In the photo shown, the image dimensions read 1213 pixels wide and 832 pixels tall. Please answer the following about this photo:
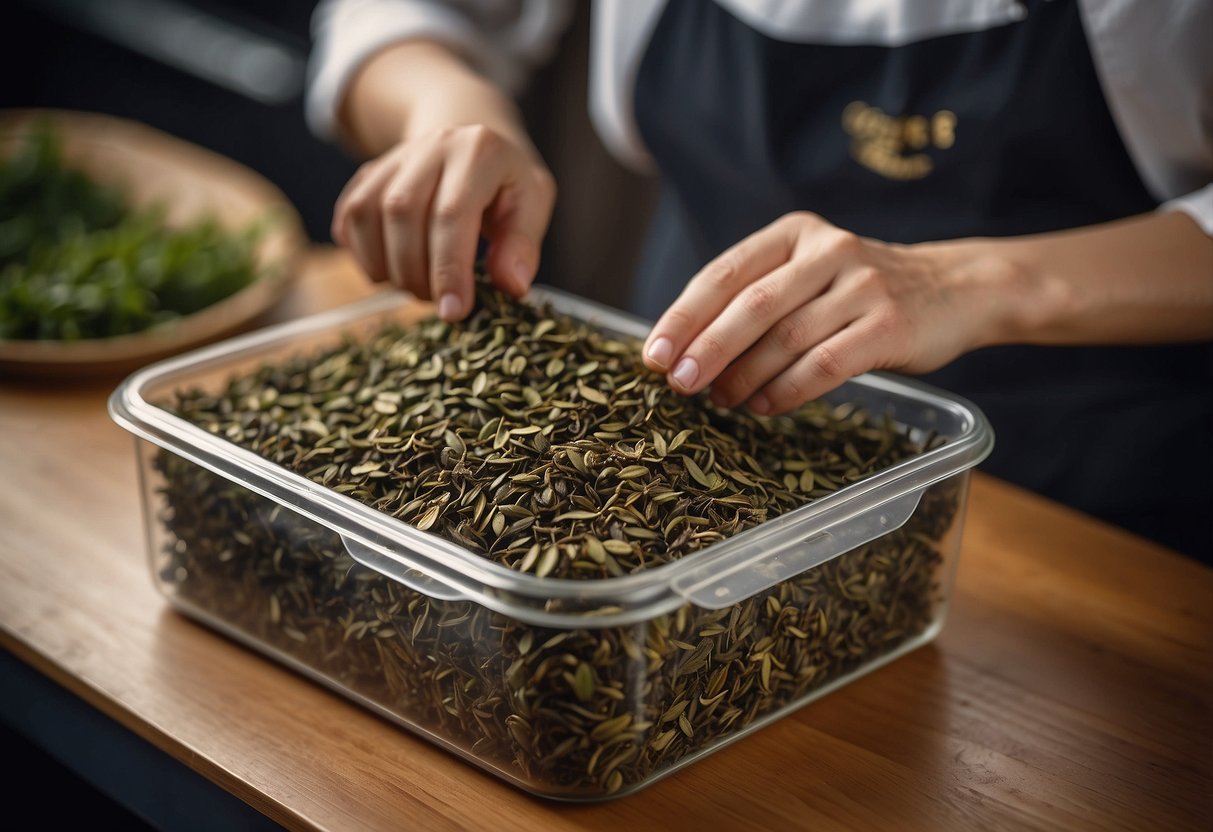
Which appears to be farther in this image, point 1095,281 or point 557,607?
point 1095,281

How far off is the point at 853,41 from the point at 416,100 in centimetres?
46

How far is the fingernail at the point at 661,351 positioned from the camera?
2.68 ft

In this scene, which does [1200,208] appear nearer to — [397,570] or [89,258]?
[397,570]

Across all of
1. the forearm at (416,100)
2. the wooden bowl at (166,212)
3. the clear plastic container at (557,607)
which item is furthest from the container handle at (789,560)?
the wooden bowl at (166,212)

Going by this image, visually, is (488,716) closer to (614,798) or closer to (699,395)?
(614,798)

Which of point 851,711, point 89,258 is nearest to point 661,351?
point 851,711

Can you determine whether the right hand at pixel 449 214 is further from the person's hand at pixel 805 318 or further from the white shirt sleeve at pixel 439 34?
the white shirt sleeve at pixel 439 34

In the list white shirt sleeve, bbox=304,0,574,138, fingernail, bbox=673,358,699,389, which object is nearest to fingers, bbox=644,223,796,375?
fingernail, bbox=673,358,699,389

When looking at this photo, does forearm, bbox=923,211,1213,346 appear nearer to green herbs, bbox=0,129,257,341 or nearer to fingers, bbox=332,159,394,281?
fingers, bbox=332,159,394,281

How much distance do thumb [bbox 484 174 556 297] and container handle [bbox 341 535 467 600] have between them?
0.33 metres

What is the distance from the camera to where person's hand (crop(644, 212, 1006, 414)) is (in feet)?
2.65

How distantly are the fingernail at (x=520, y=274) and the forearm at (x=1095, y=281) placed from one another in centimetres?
33

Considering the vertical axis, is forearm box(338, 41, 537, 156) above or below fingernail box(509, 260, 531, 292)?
above

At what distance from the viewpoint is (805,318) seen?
0.81 meters
